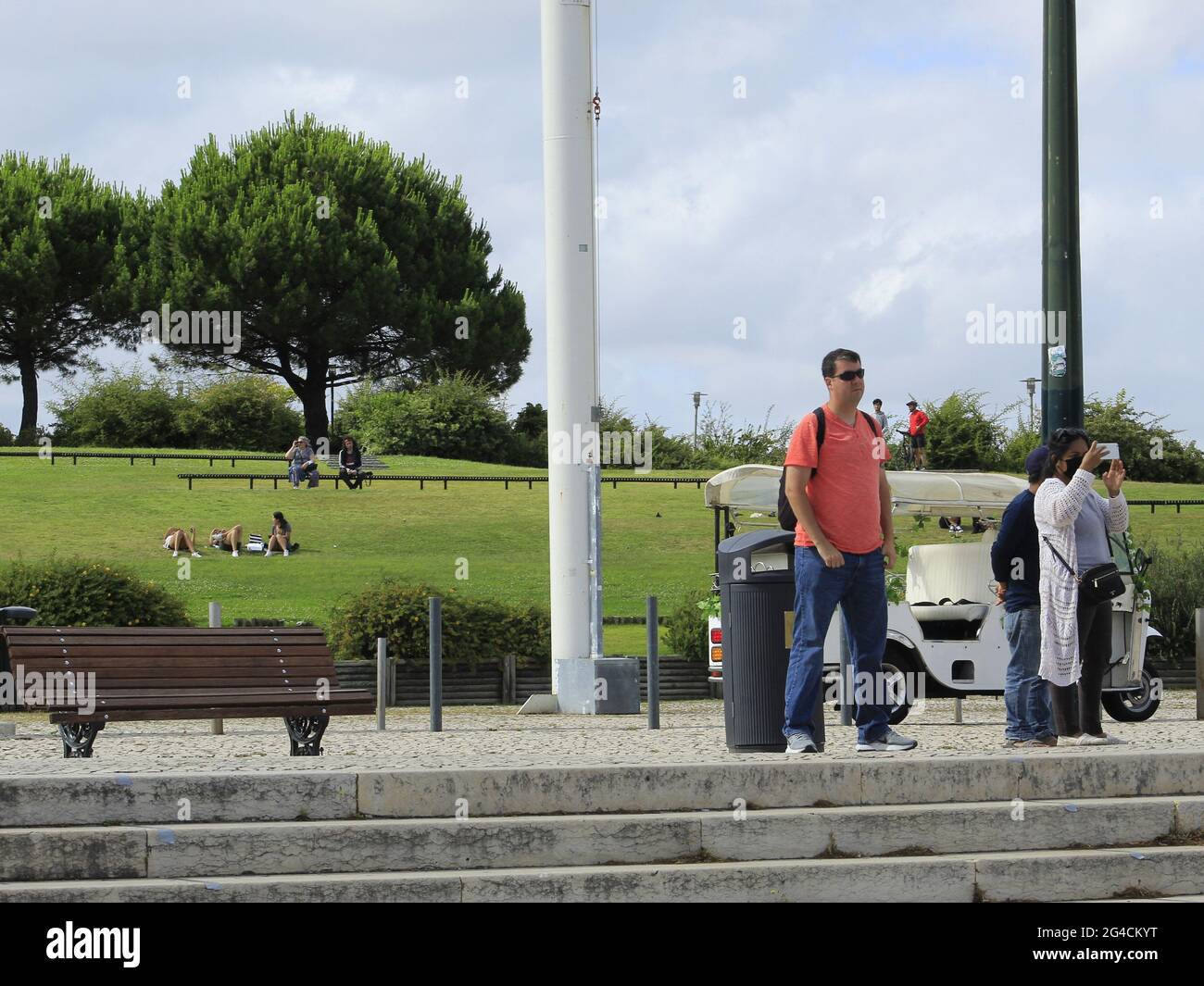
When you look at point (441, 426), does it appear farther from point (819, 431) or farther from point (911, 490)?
point (819, 431)

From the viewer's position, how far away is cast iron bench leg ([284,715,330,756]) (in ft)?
33.8

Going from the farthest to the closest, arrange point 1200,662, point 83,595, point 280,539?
point 280,539, point 83,595, point 1200,662

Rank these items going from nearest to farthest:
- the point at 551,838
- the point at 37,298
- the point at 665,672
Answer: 1. the point at 551,838
2. the point at 665,672
3. the point at 37,298

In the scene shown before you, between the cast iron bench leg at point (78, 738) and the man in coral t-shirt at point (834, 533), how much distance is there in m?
4.15

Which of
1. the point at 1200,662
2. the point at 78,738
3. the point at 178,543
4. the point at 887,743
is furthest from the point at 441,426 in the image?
the point at 887,743

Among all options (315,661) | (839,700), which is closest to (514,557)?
(839,700)

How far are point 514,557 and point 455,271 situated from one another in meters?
36.1

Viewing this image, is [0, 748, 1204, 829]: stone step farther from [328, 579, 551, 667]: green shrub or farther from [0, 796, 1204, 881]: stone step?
[328, 579, 551, 667]: green shrub

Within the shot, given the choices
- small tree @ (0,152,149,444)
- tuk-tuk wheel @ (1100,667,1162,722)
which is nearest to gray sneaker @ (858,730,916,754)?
tuk-tuk wheel @ (1100,667,1162,722)

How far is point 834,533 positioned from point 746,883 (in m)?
2.15

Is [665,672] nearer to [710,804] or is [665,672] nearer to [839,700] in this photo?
[839,700]

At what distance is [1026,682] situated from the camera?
9344 millimetres
